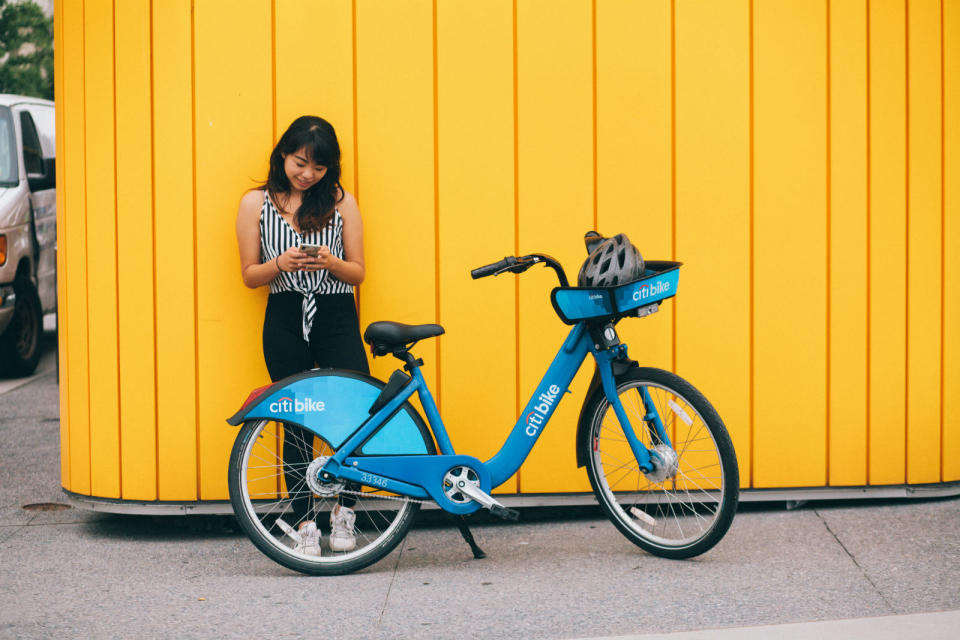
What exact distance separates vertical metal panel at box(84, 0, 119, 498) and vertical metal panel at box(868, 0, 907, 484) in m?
3.23

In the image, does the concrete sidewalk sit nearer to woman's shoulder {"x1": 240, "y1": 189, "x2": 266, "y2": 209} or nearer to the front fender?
the front fender

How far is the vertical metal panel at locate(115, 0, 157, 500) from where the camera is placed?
4.48 meters

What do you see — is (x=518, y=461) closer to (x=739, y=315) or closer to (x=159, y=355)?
(x=739, y=315)

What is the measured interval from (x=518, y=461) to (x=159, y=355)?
1.59 meters

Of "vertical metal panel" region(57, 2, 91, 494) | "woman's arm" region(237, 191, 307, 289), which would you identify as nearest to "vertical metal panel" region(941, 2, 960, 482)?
"woman's arm" region(237, 191, 307, 289)

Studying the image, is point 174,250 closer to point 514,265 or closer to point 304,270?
point 304,270

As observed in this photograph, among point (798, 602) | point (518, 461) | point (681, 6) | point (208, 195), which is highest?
point (681, 6)

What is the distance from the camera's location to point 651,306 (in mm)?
3891

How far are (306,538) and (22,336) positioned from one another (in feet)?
18.9

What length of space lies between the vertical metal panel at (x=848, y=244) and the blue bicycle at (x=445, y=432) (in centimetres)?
84

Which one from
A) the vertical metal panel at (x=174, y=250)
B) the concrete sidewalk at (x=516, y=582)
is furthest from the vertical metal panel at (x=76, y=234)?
the concrete sidewalk at (x=516, y=582)

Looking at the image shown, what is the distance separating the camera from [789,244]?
466 cm

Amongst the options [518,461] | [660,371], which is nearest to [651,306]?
[660,371]

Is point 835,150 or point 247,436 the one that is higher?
point 835,150
